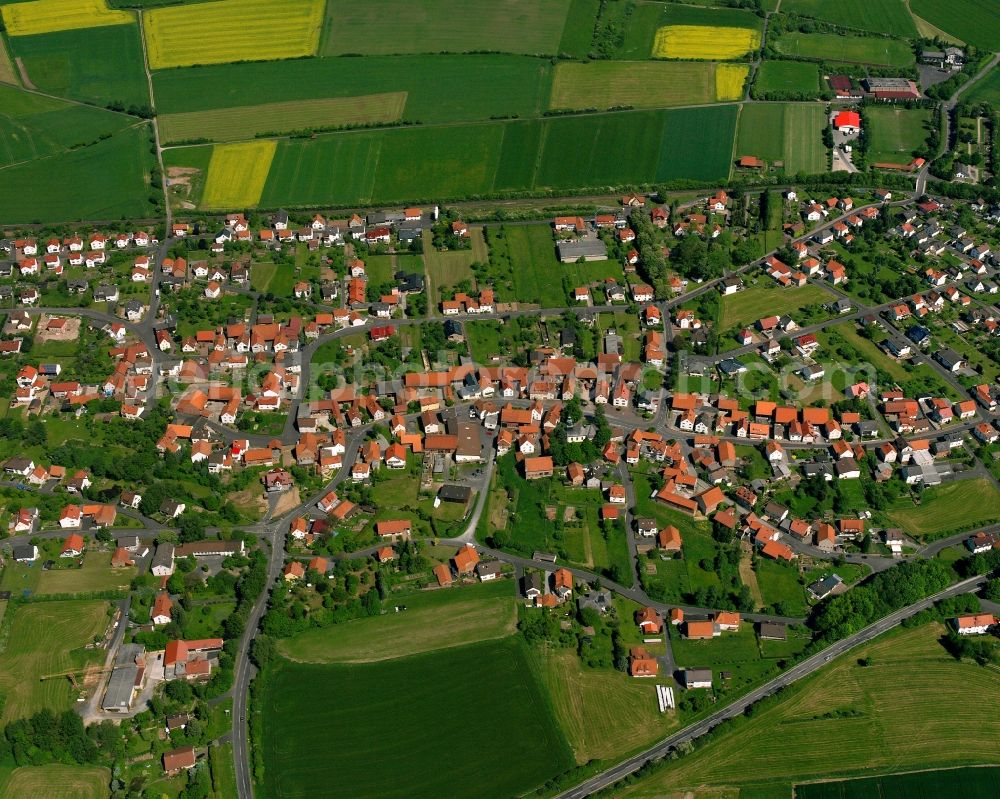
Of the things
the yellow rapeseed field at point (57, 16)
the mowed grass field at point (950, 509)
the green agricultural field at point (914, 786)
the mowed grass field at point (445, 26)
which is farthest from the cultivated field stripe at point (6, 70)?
the green agricultural field at point (914, 786)

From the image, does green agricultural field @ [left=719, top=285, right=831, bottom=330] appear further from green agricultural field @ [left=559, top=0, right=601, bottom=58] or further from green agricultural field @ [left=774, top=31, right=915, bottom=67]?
green agricultural field @ [left=559, top=0, right=601, bottom=58]

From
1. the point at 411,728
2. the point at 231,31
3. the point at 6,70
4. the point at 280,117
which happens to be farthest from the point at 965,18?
the point at 6,70

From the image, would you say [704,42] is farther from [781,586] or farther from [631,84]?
[781,586]

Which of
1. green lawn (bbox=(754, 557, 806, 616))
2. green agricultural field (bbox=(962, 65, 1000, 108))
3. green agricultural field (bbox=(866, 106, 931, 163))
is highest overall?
green agricultural field (bbox=(962, 65, 1000, 108))

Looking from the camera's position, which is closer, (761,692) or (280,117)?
(761,692)

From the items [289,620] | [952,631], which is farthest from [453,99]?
[952,631]

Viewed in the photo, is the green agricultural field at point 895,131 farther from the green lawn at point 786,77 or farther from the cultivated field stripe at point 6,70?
the cultivated field stripe at point 6,70

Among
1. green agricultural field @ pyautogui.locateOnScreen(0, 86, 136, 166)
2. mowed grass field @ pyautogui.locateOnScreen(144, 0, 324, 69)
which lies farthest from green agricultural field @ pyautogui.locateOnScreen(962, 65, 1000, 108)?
green agricultural field @ pyautogui.locateOnScreen(0, 86, 136, 166)
